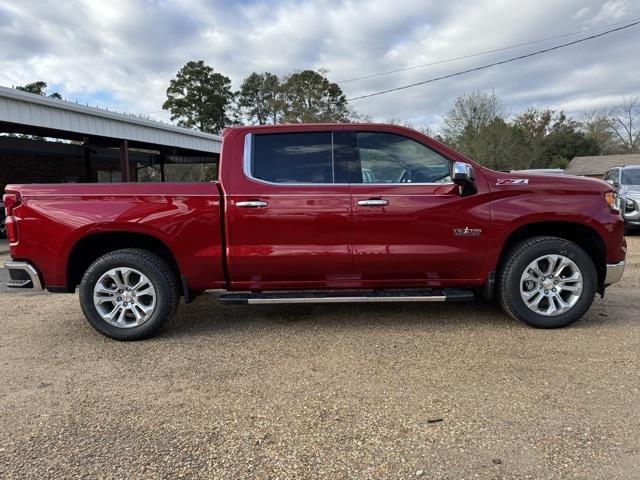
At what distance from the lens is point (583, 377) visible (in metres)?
3.32

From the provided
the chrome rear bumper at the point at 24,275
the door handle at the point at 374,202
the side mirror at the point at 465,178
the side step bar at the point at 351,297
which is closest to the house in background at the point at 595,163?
the side mirror at the point at 465,178

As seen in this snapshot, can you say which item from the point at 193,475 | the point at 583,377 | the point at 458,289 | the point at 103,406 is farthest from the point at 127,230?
the point at 583,377

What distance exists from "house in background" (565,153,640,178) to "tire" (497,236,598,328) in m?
41.7

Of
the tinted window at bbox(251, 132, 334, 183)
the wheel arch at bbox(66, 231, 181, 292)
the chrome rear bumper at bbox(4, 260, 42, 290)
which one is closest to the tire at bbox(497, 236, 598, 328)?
the tinted window at bbox(251, 132, 334, 183)

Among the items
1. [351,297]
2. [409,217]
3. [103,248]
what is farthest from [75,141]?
[409,217]

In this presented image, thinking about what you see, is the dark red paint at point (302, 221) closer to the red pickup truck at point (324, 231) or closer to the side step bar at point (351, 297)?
the red pickup truck at point (324, 231)

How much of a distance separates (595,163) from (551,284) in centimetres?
4606

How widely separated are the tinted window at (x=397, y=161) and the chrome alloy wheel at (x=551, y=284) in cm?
119

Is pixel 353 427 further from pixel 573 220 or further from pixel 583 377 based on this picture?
pixel 573 220

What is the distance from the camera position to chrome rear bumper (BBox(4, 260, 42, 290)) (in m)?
4.22

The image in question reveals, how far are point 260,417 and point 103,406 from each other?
3.56ft

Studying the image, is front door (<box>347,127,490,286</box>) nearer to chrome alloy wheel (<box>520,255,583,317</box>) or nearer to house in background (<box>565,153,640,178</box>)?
chrome alloy wheel (<box>520,255,583,317</box>)

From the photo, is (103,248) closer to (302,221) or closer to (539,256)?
(302,221)

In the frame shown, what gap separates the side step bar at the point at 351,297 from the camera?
13.7 ft
